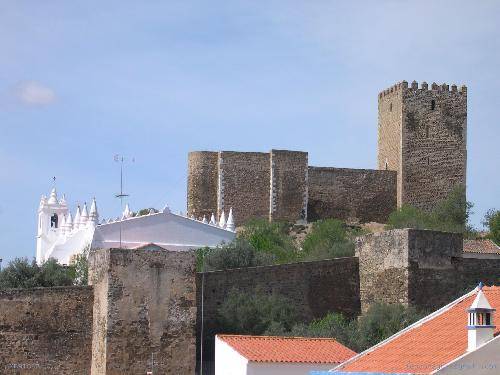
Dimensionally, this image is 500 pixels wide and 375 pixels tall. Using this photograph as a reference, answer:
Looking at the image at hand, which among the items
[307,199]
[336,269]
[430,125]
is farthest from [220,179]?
[336,269]

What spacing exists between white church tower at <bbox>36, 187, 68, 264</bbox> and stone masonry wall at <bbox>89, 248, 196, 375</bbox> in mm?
20951

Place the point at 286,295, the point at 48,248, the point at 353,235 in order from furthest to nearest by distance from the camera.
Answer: the point at 48,248, the point at 353,235, the point at 286,295

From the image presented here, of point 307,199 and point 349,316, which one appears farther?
point 307,199

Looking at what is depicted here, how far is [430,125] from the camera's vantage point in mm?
52469

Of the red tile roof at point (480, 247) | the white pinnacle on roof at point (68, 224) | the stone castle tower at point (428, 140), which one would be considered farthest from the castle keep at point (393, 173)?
the red tile roof at point (480, 247)

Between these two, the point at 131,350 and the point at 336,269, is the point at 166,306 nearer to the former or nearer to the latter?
the point at 131,350

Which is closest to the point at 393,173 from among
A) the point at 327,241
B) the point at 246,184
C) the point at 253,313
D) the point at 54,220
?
the point at 246,184

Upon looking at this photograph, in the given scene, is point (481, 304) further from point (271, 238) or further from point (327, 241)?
point (271, 238)

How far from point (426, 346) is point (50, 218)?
32337mm

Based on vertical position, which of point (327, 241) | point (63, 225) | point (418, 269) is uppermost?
point (63, 225)

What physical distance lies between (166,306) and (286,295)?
4.64 metres

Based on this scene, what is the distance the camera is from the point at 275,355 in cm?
2681

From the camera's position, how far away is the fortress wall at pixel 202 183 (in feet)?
168

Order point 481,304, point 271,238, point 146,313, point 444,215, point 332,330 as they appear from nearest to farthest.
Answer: point 481,304 < point 146,313 < point 332,330 < point 271,238 < point 444,215
